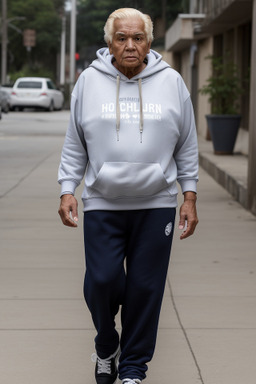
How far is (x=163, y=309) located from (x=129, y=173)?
7.59ft

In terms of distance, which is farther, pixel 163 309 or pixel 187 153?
pixel 163 309

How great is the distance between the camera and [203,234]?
985 centimetres

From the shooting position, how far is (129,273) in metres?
4.51

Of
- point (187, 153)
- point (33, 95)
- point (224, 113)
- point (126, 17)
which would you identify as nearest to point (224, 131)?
point (224, 113)

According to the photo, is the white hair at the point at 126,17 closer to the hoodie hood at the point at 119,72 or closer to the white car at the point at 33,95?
the hoodie hood at the point at 119,72

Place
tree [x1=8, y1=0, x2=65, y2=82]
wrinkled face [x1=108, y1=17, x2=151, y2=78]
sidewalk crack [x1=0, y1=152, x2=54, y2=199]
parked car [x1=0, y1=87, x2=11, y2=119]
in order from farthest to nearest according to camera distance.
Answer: tree [x1=8, y1=0, x2=65, y2=82] → parked car [x1=0, y1=87, x2=11, y2=119] → sidewalk crack [x1=0, y1=152, x2=54, y2=199] → wrinkled face [x1=108, y1=17, x2=151, y2=78]

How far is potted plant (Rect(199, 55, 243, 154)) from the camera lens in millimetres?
19047

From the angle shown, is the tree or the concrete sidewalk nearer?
the concrete sidewalk

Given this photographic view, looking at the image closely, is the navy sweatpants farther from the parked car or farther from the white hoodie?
the parked car

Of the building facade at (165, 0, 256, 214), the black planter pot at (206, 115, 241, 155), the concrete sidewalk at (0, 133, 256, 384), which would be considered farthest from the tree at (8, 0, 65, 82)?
the concrete sidewalk at (0, 133, 256, 384)

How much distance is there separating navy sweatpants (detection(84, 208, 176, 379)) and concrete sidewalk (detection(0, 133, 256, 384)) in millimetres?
438

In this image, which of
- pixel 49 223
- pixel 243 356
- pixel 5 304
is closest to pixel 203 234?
pixel 49 223

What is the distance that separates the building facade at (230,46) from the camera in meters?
11.9

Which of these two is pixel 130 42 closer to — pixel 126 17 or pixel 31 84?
pixel 126 17
